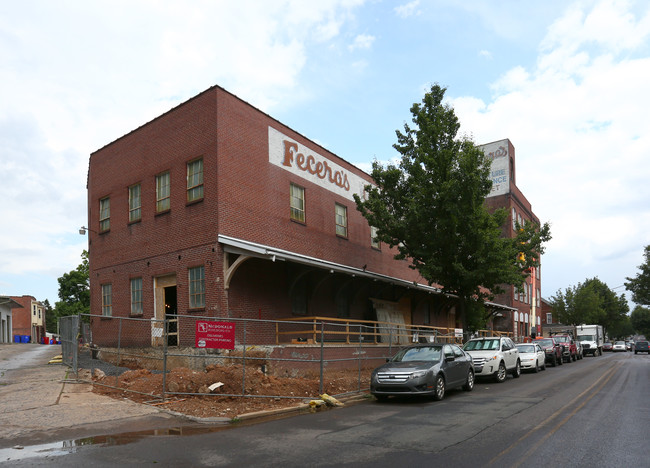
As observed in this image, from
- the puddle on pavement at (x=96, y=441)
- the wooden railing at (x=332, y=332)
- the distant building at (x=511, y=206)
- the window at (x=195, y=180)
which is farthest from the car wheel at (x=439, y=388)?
the distant building at (x=511, y=206)

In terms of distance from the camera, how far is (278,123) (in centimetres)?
2120

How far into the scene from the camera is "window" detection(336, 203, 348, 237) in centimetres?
2489

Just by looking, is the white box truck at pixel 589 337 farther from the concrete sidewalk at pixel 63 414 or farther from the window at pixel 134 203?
the concrete sidewalk at pixel 63 414

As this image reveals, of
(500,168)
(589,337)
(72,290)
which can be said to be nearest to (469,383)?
(589,337)

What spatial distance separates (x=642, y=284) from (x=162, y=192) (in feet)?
201

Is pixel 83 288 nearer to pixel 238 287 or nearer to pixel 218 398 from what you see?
pixel 238 287

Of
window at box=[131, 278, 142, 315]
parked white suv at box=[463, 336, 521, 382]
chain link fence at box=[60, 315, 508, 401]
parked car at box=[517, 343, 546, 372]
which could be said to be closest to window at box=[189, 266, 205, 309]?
chain link fence at box=[60, 315, 508, 401]

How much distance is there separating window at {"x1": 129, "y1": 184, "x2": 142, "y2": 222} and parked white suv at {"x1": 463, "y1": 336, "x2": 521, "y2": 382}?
1433 centimetres

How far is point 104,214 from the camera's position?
23.6 m

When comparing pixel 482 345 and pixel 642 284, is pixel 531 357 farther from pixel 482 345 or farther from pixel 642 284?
pixel 642 284

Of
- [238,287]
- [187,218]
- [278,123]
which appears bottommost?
[238,287]

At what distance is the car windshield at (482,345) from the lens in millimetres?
20217

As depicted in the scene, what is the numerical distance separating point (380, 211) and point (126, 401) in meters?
14.5

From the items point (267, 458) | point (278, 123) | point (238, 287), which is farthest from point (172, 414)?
point (278, 123)
